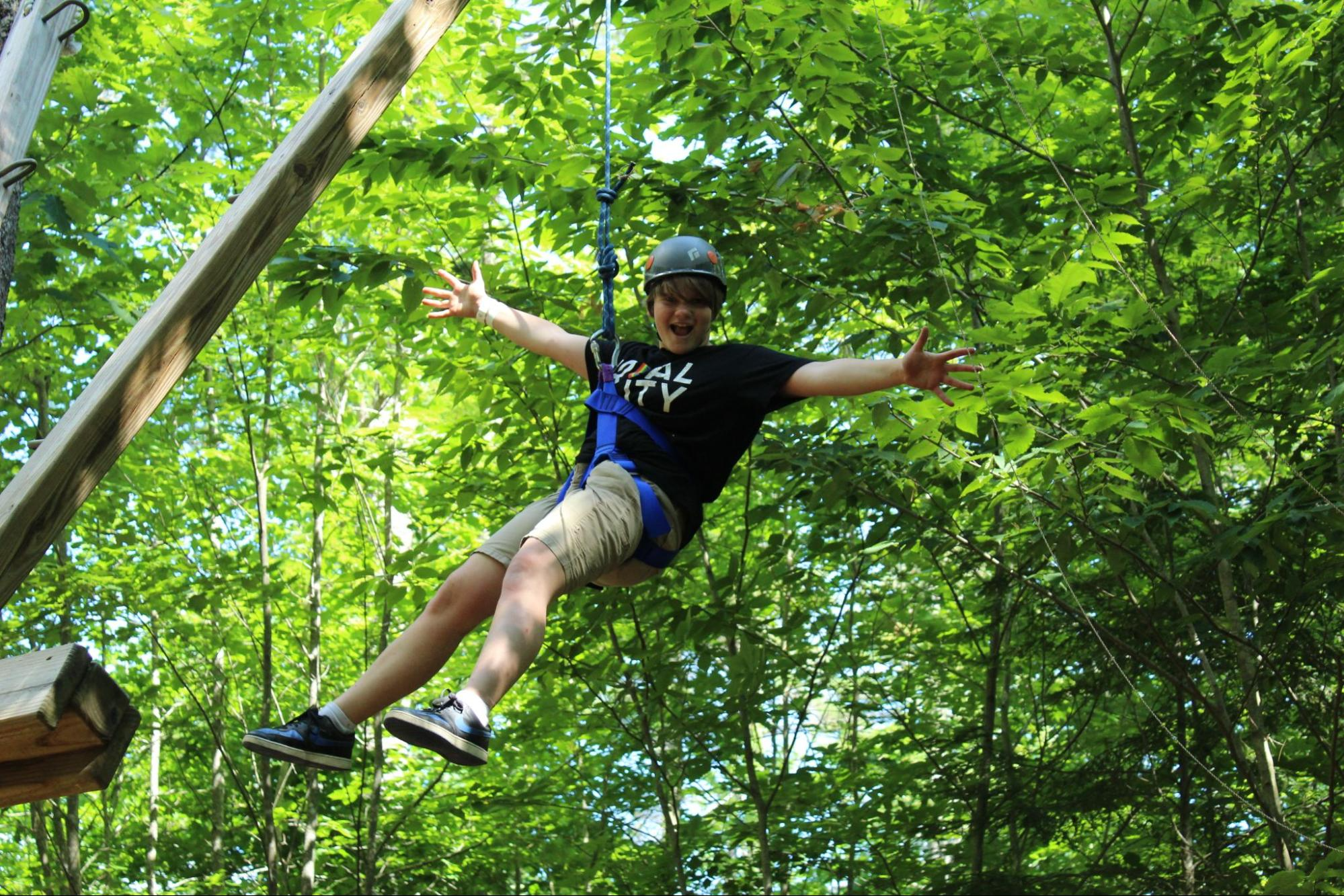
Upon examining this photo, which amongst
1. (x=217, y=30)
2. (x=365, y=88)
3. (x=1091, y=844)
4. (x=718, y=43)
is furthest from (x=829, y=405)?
(x=1091, y=844)

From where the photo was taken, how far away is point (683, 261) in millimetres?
3227

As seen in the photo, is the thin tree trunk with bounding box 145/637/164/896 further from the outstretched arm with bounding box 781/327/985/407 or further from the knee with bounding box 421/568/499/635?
the outstretched arm with bounding box 781/327/985/407

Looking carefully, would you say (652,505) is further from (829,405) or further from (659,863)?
(659,863)

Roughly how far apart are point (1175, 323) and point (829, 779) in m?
3.65

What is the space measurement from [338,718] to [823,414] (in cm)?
320

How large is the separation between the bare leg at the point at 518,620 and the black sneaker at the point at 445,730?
3.1 inches

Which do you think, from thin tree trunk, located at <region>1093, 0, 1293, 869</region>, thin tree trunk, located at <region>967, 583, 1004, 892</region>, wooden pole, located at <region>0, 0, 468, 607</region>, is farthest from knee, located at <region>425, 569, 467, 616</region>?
thin tree trunk, located at <region>967, 583, 1004, 892</region>

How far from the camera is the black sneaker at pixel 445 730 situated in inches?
88.8

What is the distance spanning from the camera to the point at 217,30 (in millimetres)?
7320

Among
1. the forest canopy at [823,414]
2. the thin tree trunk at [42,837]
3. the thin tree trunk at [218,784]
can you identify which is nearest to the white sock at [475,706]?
the forest canopy at [823,414]

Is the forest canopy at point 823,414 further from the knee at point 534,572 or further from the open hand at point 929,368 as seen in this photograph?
the knee at point 534,572

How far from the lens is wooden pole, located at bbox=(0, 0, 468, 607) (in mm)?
2029

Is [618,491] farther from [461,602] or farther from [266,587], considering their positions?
[266,587]

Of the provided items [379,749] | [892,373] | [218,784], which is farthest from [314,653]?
[892,373]
